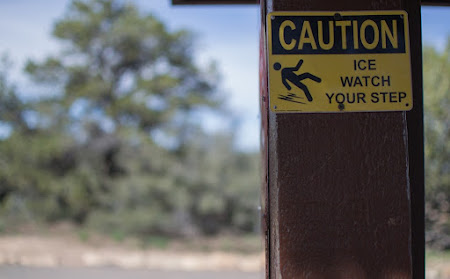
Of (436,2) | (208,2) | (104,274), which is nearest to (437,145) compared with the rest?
(104,274)

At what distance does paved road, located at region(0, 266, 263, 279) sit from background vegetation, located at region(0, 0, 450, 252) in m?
6.38

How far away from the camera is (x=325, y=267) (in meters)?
1.81

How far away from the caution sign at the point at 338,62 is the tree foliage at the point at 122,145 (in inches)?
573

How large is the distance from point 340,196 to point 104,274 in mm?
8671

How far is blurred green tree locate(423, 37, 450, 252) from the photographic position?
1169 cm

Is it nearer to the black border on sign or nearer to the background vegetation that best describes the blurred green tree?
the background vegetation

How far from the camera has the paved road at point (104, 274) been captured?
369 inches

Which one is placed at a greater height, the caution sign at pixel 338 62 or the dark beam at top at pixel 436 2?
the dark beam at top at pixel 436 2

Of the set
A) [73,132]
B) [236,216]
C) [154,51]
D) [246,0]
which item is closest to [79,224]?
[73,132]

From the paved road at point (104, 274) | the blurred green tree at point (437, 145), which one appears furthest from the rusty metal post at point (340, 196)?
the blurred green tree at point (437, 145)

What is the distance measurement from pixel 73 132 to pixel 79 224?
3.57 meters

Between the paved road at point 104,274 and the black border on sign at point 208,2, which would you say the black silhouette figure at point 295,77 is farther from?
the paved road at point 104,274

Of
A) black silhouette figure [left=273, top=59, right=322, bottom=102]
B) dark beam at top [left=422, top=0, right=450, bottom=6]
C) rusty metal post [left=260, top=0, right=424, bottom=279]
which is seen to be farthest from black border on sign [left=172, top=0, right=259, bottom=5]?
rusty metal post [left=260, top=0, right=424, bottom=279]

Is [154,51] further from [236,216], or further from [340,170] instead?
[340,170]
